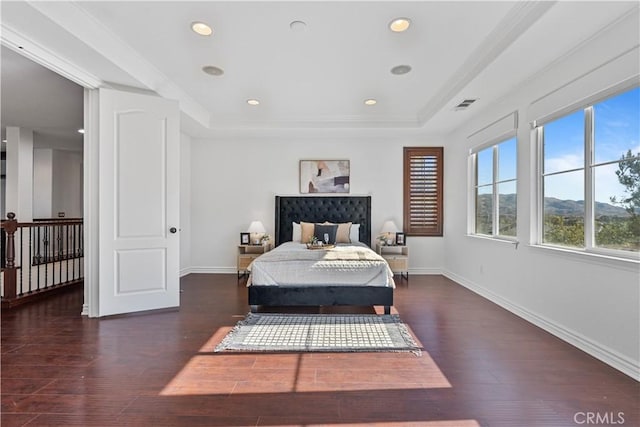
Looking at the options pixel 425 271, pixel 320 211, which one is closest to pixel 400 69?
pixel 320 211

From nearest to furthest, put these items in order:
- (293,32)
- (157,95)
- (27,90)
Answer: (293,32)
(157,95)
(27,90)

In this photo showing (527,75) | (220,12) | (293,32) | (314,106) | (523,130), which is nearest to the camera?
(220,12)

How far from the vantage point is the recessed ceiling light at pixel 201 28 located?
274 cm

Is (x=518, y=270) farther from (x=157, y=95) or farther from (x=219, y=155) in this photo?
(x=219, y=155)

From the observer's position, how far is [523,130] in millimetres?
A: 3641

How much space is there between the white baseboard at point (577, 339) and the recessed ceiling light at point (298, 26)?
3513 mm

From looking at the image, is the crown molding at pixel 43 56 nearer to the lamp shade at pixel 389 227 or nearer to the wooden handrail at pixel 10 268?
the wooden handrail at pixel 10 268

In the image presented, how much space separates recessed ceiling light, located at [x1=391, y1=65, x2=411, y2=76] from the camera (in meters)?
3.49

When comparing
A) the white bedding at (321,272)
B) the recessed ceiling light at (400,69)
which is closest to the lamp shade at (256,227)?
the white bedding at (321,272)

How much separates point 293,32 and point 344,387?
2.83 metres

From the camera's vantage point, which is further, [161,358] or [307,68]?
[307,68]

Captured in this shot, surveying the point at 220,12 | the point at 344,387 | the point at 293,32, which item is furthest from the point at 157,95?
the point at 344,387

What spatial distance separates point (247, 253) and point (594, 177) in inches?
186

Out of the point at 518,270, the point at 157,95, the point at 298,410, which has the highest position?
the point at 157,95
